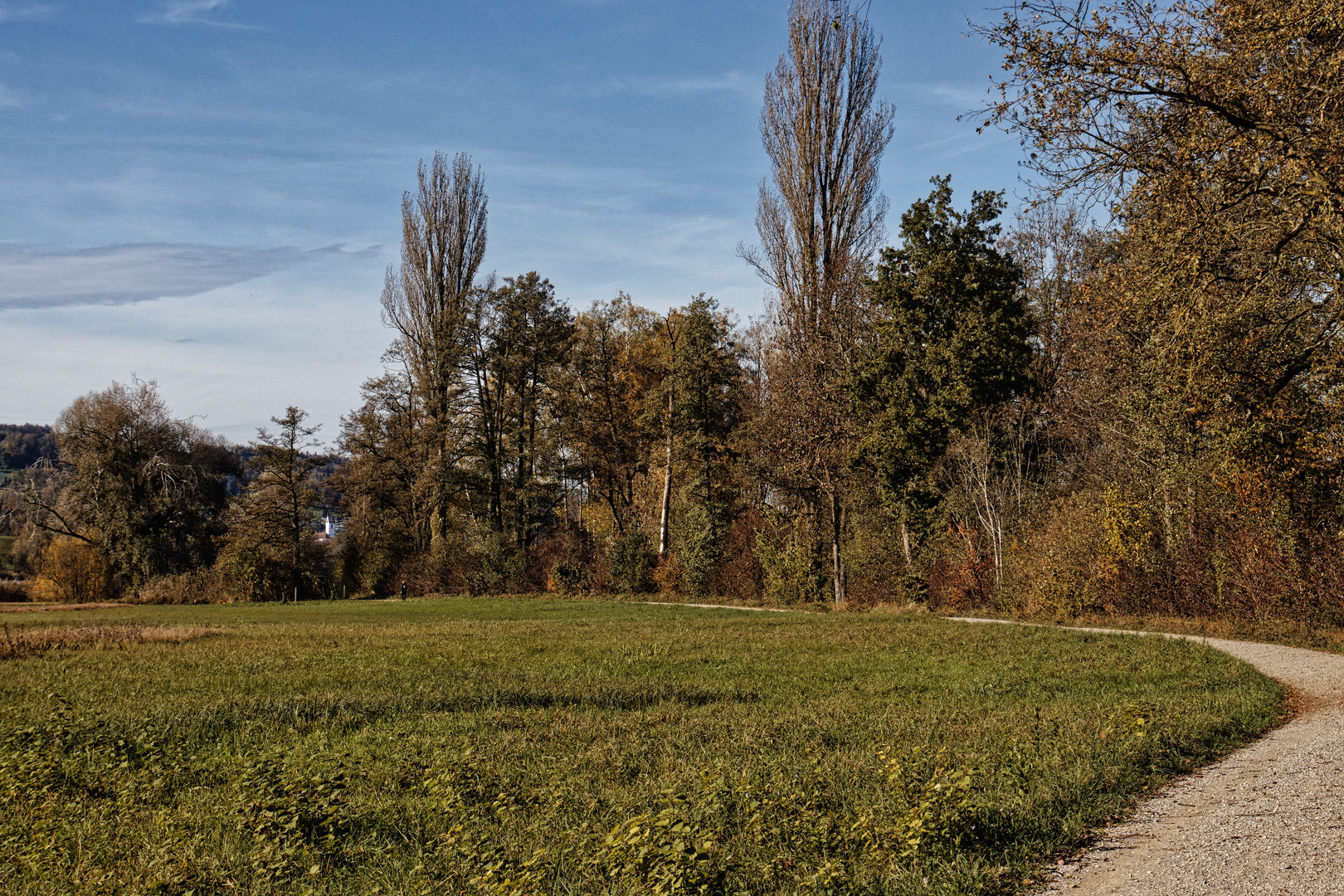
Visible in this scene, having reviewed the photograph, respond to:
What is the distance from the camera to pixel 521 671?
1362 cm

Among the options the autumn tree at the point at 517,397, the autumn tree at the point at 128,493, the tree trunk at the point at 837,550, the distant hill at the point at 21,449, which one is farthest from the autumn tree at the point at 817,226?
the distant hill at the point at 21,449

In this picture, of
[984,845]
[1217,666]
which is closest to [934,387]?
[1217,666]

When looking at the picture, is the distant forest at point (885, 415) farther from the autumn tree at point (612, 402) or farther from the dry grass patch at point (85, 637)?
the dry grass patch at point (85, 637)

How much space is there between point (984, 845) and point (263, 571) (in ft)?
144

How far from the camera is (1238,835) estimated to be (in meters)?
5.21

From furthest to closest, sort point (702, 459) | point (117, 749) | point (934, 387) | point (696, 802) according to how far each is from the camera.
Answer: point (702, 459), point (934, 387), point (117, 749), point (696, 802)

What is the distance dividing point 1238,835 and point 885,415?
22.4m

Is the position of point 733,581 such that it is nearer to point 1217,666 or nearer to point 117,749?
point 1217,666

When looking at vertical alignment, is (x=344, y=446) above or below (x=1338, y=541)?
A: above

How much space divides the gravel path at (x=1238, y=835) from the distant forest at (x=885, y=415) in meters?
6.65

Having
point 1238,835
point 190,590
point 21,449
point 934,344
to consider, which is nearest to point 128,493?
point 190,590

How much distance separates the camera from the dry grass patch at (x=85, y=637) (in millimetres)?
16688

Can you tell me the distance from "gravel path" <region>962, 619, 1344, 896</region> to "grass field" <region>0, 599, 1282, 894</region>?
273 millimetres

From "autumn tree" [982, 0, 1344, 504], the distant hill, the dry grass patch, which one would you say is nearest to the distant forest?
"autumn tree" [982, 0, 1344, 504]
